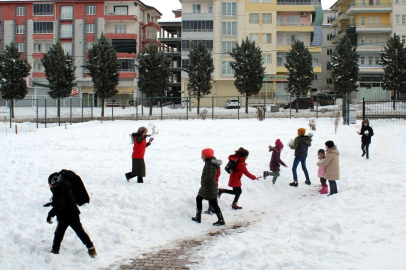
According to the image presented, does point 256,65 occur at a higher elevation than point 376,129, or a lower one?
higher

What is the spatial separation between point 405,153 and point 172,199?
1205 cm

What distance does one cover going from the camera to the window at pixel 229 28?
60.6 m

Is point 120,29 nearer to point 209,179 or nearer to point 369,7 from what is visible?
point 369,7

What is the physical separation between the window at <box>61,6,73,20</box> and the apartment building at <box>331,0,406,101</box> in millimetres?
38026

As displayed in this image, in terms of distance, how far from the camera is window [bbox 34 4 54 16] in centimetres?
6256

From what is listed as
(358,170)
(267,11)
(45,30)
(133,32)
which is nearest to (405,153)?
(358,170)

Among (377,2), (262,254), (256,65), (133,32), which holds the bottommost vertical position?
(262,254)

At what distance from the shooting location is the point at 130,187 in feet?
36.6

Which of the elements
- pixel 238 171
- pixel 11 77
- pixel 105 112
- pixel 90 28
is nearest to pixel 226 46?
pixel 90 28

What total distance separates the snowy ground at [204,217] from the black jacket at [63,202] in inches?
25.6

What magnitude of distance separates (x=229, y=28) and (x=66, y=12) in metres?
22.5

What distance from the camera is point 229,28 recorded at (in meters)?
60.7

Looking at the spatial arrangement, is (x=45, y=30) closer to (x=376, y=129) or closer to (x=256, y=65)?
(x=256, y=65)

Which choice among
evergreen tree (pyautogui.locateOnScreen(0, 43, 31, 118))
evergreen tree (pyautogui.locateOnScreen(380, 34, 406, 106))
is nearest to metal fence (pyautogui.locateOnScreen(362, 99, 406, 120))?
evergreen tree (pyautogui.locateOnScreen(380, 34, 406, 106))
